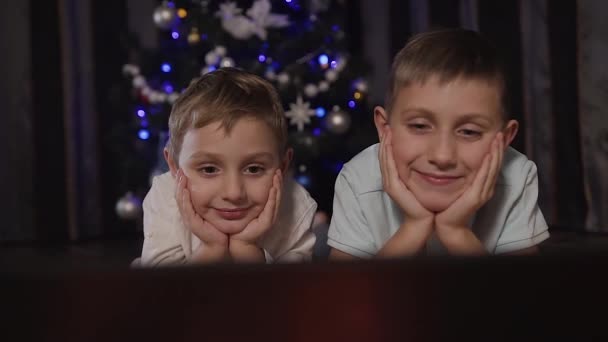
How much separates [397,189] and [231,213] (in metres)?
0.36

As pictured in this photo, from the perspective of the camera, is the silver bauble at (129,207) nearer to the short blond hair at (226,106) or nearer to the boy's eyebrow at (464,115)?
the short blond hair at (226,106)

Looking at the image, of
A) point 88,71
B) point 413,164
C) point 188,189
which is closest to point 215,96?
point 188,189

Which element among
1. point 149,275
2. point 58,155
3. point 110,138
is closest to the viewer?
point 149,275

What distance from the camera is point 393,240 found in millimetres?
1336

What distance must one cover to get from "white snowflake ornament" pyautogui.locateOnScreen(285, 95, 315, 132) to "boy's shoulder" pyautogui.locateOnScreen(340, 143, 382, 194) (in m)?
1.27

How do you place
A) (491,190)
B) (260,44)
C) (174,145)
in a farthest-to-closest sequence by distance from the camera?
(260,44), (174,145), (491,190)

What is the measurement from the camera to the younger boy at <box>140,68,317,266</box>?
4.42ft

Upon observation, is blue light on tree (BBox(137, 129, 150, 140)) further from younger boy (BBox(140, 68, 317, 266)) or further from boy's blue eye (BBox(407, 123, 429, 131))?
boy's blue eye (BBox(407, 123, 429, 131))

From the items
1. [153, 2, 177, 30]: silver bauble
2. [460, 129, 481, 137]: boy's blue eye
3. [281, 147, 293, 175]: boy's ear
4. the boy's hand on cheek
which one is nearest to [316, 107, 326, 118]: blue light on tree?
[153, 2, 177, 30]: silver bauble

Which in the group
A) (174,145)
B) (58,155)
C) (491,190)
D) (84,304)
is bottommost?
(58,155)

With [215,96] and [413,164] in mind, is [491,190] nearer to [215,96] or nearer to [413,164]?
[413,164]

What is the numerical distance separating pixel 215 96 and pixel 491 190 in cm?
61

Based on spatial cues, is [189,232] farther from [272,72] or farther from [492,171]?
[272,72]

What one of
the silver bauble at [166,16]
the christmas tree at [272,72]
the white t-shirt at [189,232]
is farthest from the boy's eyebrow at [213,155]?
the silver bauble at [166,16]
